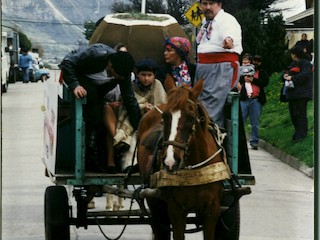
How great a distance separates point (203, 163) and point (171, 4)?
131 centimetres

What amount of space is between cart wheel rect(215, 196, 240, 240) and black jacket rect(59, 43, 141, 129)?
965 millimetres

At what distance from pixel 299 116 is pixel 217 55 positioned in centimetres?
93

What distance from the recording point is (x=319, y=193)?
770 centimetres

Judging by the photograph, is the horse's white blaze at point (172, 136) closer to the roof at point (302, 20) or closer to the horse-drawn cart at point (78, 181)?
the horse-drawn cart at point (78, 181)

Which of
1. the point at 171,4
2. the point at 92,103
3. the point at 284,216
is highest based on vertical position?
the point at 171,4

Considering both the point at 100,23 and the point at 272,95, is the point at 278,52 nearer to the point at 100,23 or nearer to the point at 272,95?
the point at 272,95

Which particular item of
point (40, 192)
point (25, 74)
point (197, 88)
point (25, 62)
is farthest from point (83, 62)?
point (40, 192)

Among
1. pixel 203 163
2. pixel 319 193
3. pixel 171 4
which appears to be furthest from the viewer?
pixel 171 4

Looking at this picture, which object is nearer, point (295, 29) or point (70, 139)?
point (295, 29)

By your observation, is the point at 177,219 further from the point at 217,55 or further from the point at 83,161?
the point at 217,55

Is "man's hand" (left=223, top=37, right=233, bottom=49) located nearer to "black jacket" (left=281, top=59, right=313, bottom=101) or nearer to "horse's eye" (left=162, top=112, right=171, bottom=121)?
"black jacket" (left=281, top=59, right=313, bottom=101)

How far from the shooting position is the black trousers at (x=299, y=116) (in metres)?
8.38

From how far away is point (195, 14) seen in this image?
9.05m

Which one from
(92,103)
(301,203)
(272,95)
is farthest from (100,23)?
(301,203)
